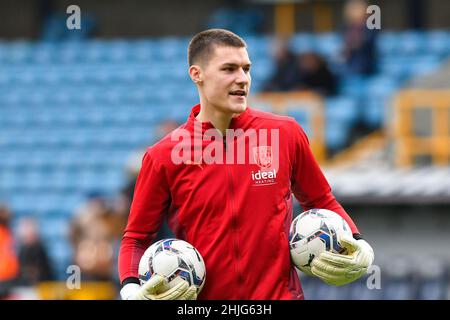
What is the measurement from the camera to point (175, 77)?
17703 mm

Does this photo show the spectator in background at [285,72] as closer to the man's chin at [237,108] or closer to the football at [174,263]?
the man's chin at [237,108]

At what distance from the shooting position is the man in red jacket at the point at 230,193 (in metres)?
4.82

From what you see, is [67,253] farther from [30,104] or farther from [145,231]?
[145,231]

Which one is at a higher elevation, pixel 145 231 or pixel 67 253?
pixel 145 231

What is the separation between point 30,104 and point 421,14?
6296mm

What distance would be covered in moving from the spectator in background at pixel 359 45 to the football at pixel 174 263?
8.79 meters

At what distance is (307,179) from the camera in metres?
5.01

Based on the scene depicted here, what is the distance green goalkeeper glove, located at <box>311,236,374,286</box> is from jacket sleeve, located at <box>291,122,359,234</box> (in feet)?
0.56

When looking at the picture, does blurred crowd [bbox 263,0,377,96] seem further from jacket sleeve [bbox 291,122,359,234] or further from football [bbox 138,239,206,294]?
football [bbox 138,239,206,294]

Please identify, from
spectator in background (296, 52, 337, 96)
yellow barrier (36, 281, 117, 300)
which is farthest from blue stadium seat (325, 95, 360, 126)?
yellow barrier (36, 281, 117, 300)

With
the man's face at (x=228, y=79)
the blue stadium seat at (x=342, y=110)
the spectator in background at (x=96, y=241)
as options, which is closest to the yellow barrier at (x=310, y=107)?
the blue stadium seat at (x=342, y=110)

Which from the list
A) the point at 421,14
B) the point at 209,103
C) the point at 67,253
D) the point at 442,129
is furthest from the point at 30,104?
the point at 209,103

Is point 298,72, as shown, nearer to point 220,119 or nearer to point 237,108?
point 220,119

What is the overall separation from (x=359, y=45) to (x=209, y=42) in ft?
29.3
